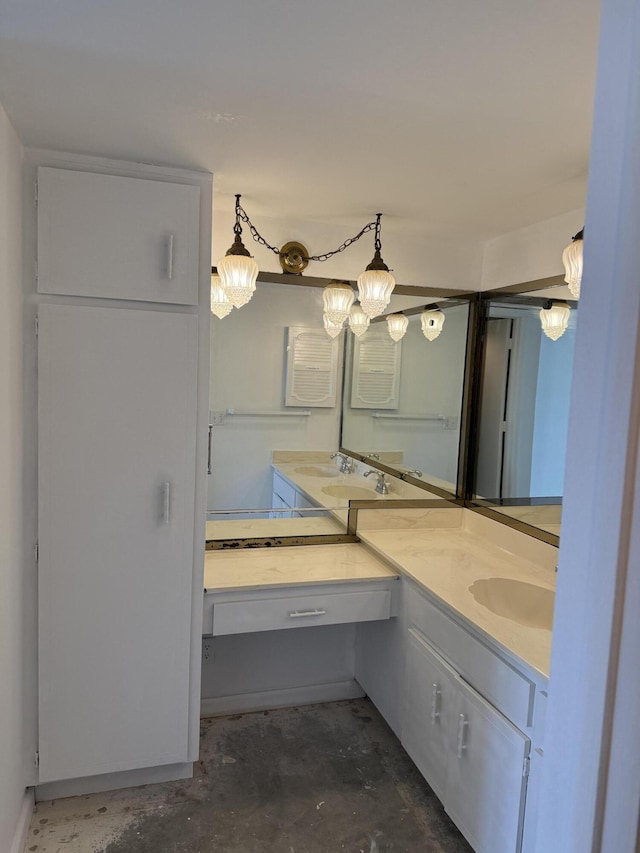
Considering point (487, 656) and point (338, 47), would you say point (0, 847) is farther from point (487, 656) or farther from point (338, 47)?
point (338, 47)

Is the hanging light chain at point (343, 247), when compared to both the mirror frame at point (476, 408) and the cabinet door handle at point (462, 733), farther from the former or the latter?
the cabinet door handle at point (462, 733)

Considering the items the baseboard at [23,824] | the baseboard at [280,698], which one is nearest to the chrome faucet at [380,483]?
the baseboard at [280,698]

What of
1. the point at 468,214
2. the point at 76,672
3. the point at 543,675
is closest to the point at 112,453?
the point at 76,672

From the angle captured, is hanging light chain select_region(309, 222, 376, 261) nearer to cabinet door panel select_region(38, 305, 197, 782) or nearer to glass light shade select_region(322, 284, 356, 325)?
glass light shade select_region(322, 284, 356, 325)

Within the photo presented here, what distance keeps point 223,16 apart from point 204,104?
1.30 ft

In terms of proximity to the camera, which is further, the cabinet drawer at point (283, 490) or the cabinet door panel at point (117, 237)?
the cabinet drawer at point (283, 490)

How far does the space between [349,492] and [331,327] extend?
32.2 inches

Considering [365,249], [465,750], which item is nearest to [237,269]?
[365,249]

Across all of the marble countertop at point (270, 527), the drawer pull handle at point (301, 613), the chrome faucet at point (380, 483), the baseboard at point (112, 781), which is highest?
the chrome faucet at point (380, 483)

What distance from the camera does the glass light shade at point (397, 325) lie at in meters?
2.87

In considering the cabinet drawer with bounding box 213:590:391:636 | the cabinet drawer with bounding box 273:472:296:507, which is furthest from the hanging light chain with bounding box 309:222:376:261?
the cabinet drawer with bounding box 213:590:391:636

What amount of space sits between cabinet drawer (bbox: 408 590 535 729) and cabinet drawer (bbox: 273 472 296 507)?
0.77 m

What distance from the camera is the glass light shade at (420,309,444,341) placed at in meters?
2.87

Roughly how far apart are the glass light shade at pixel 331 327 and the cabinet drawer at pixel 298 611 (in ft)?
3.96
